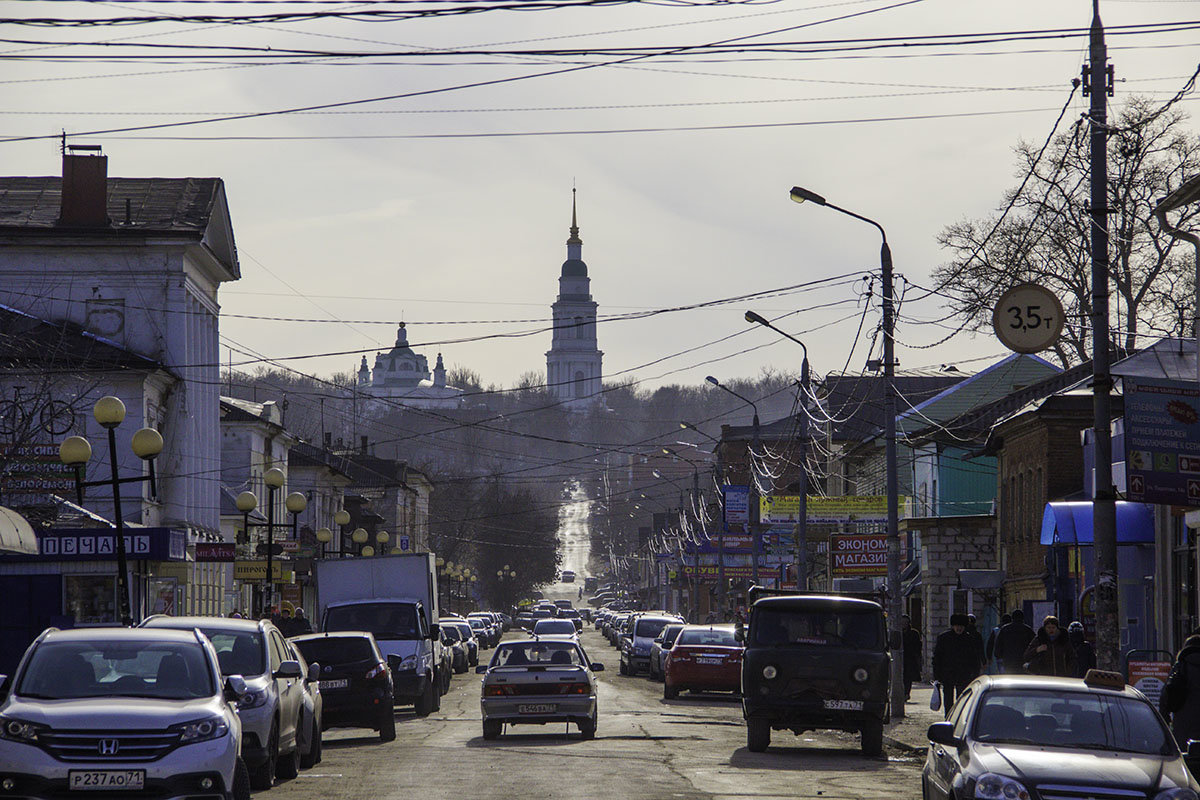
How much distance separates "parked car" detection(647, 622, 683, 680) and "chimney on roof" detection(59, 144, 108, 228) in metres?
20.9

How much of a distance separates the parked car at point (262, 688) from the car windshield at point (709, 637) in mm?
16141

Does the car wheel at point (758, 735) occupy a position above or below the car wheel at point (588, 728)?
above

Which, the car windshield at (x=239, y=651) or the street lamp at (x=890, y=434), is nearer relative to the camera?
the car windshield at (x=239, y=651)

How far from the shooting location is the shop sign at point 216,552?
31.8 m

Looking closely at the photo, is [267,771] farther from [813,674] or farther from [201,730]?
[813,674]

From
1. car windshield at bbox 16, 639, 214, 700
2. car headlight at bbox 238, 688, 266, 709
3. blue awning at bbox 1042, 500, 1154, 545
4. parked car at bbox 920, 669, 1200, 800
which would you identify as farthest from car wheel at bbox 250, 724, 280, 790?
blue awning at bbox 1042, 500, 1154, 545

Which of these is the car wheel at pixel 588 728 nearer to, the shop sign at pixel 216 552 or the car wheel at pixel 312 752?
Result: the car wheel at pixel 312 752

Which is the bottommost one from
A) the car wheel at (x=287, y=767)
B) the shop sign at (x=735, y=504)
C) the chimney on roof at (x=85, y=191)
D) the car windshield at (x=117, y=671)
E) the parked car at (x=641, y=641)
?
the parked car at (x=641, y=641)

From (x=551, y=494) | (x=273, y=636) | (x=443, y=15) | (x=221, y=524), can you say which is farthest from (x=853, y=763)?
(x=551, y=494)

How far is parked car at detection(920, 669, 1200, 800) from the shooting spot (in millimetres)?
10875

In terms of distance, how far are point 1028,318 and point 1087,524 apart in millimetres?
9441

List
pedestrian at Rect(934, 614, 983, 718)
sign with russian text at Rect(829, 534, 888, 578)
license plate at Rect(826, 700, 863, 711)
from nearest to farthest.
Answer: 1. license plate at Rect(826, 700, 863, 711)
2. pedestrian at Rect(934, 614, 983, 718)
3. sign with russian text at Rect(829, 534, 888, 578)

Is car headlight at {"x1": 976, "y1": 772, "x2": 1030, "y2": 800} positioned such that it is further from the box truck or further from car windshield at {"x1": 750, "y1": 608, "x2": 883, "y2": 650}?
the box truck

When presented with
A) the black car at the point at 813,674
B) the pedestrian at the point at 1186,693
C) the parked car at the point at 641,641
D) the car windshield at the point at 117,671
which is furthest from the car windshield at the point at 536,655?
the parked car at the point at 641,641
